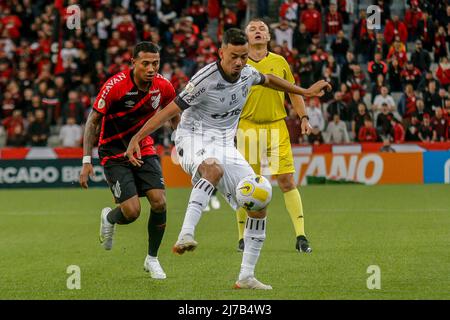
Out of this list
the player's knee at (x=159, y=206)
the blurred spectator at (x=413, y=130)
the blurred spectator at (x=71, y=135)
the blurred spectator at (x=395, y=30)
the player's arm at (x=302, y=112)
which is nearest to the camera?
the player's knee at (x=159, y=206)

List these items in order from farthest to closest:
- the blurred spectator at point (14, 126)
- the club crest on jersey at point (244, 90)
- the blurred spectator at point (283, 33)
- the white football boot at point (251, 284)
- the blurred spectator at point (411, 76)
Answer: the blurred spectator at point (283, 33)
the blurred spectator at point (14, 126)
the blurred spectator at point (411, 76)
the club crest on jersey at point (244, 90)
the white football boot at point (251, 284)

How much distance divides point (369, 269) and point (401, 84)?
15661 millimetres

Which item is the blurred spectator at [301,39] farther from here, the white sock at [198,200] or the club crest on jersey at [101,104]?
the white sock at [198,200]

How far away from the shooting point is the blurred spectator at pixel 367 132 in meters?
24.3

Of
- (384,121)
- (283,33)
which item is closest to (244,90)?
(384,121)

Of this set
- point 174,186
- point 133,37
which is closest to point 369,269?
point 174,186

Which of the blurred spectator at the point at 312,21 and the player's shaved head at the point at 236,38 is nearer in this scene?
the player's shaved head at the point at 236,38

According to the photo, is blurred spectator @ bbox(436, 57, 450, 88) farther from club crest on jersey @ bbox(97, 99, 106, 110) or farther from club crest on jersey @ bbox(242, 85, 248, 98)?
club crest on jersey @ bbox(242, 85, 248, 98)

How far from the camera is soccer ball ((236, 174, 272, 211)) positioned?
830 cm

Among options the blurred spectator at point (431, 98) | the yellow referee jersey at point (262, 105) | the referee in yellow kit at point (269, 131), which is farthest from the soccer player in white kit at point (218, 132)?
the blurred spectator at point (431, 98)

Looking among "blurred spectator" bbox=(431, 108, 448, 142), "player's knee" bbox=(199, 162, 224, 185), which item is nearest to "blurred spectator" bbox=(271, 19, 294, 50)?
"blurred spectator" bbox=(431, 108, 448, 142)

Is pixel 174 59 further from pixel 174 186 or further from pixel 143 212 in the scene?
pixel 143 212

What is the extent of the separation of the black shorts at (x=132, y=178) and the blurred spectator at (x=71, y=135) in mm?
15169

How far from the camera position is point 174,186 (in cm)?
2436
